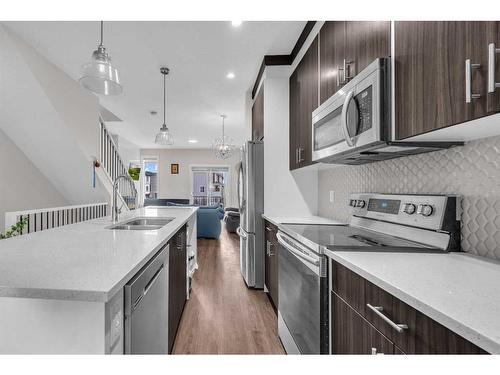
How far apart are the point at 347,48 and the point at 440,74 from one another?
77 cm

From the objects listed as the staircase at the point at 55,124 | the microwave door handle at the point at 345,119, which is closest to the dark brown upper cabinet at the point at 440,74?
the microwave door handle at the point at 345,119

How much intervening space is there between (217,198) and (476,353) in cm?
941

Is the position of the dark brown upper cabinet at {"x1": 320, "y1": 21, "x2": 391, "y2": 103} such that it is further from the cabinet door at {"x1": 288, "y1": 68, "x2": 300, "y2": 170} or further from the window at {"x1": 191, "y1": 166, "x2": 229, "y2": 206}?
the window at {"x1": 191, "y1": 166, "x2": 229, "y2": 206}

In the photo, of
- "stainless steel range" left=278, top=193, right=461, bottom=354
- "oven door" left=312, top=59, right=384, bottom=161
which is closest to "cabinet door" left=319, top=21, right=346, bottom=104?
"oven door" left=312, top=59, right=384, bottom=161

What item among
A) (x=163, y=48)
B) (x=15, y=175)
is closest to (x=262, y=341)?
(x=163, y=48)

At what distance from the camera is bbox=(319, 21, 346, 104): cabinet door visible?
5.50 ft

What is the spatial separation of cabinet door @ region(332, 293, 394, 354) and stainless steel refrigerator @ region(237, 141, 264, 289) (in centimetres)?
181

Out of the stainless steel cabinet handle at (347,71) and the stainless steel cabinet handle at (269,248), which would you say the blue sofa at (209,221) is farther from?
the stainless steel cabinet handle at (347,71)

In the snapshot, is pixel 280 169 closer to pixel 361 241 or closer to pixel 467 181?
pixel 361 241

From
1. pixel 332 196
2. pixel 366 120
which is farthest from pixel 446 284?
pixel 332 196

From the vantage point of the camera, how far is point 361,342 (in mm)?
986

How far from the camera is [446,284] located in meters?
0.79
